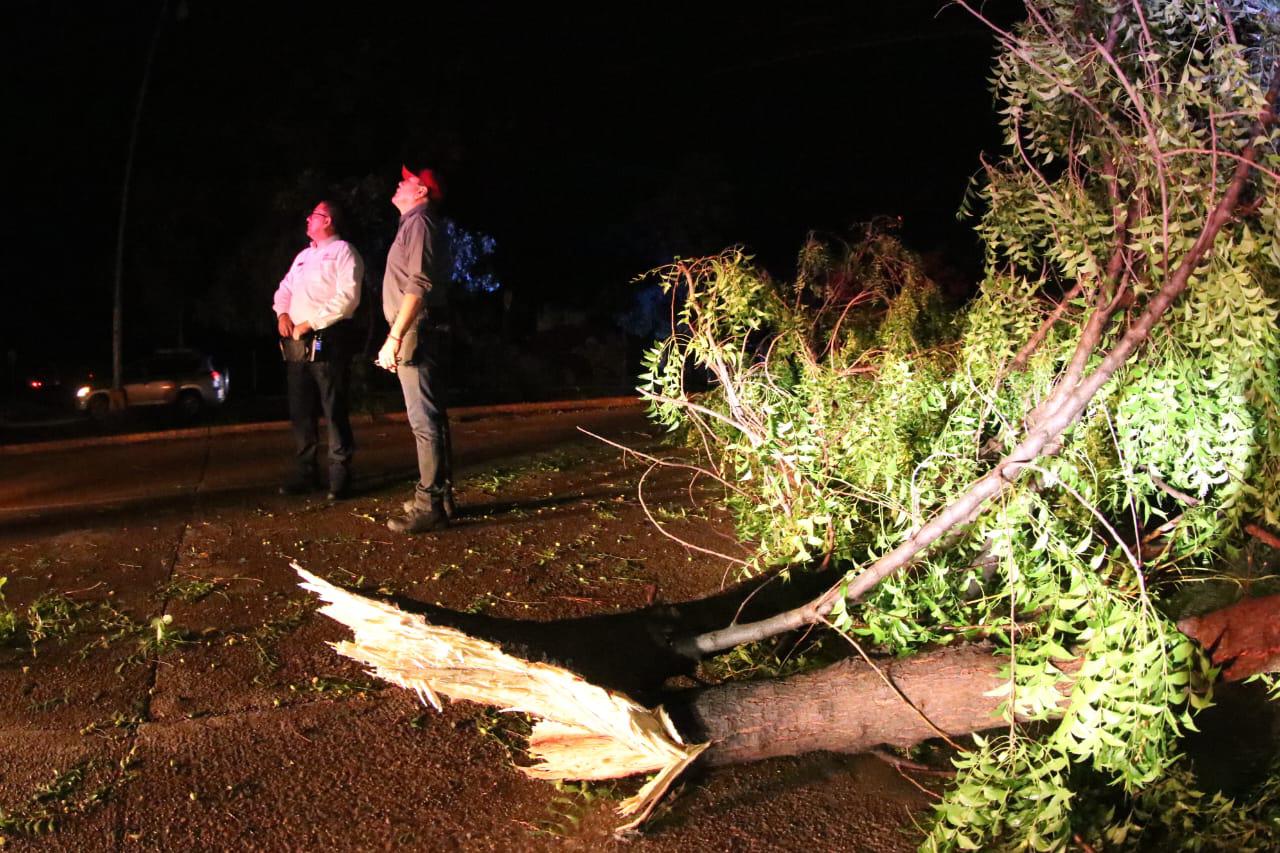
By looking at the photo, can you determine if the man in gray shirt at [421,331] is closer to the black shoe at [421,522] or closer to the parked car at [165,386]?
the black shoe at [421,522]

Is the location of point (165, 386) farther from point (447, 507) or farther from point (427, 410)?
point (427, 410)

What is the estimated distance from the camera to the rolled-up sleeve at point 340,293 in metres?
6.16

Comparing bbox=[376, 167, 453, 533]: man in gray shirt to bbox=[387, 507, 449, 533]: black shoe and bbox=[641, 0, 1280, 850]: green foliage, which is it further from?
bbox=[641, 0, 1280, 850]: green foliage

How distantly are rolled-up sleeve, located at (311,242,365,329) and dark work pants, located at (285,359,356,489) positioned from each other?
26cm

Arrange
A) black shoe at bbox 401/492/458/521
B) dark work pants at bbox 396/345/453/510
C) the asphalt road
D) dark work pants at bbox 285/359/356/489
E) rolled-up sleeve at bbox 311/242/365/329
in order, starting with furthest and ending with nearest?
1. the asphalt road
2. dark work pants at bbox 285/359/356/489
3. rolled-up sleeve at bbox 311/242/365/329
4. black shoe at bbox 401/492/458/521
5. dark work pants at bbox 396/345/453/510

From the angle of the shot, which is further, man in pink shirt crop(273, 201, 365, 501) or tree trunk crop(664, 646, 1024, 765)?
man in pink shirt crop(273, 201, 365, 501)

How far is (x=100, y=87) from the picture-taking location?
22672 millimetres

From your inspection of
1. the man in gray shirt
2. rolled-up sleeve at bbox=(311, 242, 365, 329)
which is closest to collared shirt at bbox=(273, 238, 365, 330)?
rolled-up sleeve at bbox=(311, 242, 365, 329)

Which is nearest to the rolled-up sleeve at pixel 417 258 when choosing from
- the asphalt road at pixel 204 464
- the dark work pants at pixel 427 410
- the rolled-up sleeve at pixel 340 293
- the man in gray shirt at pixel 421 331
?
the man in gray shirt at pixel 421 331

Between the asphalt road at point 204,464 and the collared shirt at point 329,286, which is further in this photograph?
the asphalt road at point 204,464

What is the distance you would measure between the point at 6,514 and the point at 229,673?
11.4 ft

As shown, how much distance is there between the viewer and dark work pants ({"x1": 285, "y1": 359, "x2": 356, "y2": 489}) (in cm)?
630

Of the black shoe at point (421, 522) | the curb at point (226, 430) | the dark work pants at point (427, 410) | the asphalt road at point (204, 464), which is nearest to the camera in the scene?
the dark work pants at point (427, 410)

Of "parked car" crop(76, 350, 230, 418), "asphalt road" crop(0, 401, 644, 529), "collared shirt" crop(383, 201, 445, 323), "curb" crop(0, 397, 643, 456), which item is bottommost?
"parked car" crop(76, 350, 230, 418)
